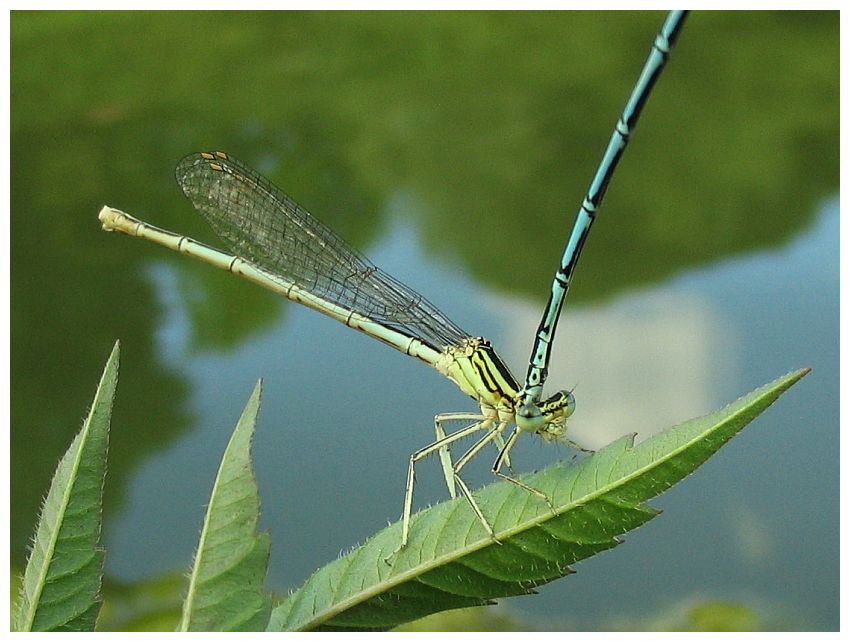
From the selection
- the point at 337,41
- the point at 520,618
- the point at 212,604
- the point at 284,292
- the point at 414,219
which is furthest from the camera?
the point at 337,41

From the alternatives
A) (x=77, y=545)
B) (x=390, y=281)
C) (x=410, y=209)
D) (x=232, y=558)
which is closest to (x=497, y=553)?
(x=232, y=558)

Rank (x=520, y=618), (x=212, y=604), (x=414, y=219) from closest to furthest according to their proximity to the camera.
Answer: (x=212, y=604)
(x=520, y=618)
(x=414, y=219)

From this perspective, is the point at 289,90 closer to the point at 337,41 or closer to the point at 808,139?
the point at 337,41

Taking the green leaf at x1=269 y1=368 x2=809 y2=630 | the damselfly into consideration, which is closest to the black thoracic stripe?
the damselfly

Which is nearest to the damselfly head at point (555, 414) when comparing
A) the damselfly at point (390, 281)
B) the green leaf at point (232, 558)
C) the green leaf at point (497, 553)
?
the damselfly at point (390, 281)

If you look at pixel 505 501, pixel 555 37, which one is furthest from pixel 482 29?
pixel 505 501

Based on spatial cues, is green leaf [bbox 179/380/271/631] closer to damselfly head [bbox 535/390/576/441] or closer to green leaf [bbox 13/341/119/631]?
green leaf [bbox 13/341/119/631]

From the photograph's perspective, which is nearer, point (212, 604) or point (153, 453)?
point (212, 604)
